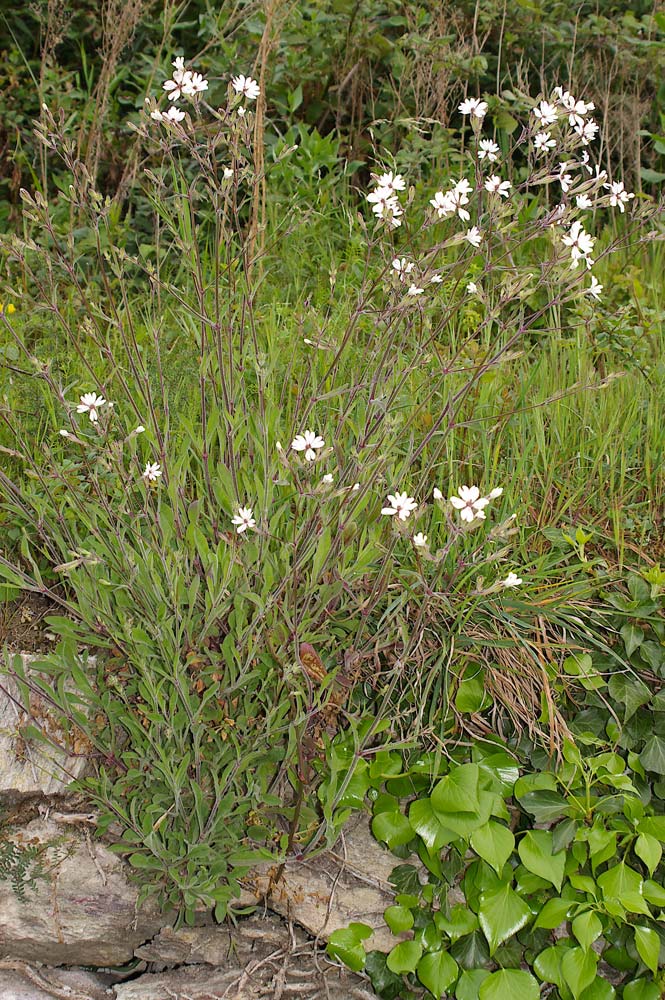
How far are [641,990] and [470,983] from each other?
42 centimetres

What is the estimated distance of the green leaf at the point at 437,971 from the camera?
90.7 inches

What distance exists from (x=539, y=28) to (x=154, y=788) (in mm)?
3826

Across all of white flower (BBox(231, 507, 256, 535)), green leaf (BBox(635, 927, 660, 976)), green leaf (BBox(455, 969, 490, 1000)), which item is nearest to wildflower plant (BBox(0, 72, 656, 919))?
white flower (BBox(231, 507, 256, 535))

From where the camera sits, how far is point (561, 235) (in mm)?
2293

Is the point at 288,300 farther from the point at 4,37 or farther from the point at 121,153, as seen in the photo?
the point at 4,37

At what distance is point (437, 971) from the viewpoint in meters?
2.32

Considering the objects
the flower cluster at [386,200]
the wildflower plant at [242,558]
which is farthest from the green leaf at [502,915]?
the flower cluster at [386,200]

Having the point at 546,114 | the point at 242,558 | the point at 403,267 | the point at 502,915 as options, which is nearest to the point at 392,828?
the point at 502,915

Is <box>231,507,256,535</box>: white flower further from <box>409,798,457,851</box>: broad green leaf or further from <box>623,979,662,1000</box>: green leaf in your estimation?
<box>623,979,662,1000</box>: green leaf

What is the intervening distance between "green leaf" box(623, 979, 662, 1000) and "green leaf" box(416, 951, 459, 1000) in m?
0.42

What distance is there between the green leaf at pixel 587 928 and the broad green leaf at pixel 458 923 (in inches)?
9.7

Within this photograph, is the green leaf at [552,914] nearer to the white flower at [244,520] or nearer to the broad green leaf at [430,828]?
the broad green leaf at [430,828]

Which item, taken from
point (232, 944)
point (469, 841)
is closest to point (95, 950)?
point (232, 944)

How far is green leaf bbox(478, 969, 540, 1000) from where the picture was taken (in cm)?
225
